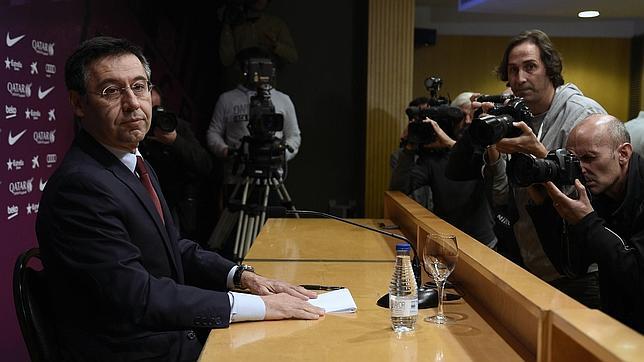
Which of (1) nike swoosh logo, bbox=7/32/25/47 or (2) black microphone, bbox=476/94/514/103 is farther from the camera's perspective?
(1) nike swoosh logo, bbox=7/32/25/47

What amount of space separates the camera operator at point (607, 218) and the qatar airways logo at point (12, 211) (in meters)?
1.91

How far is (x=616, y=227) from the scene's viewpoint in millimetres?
1874

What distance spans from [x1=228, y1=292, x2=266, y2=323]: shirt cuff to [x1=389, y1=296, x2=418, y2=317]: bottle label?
1.01 ft

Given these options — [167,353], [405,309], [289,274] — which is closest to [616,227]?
[405,309]

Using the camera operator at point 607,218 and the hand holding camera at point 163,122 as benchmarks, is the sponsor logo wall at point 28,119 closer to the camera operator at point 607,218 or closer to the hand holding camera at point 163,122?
the hand holding camera at point 163,122

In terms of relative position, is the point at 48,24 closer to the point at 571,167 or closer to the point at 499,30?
the point at 571,167

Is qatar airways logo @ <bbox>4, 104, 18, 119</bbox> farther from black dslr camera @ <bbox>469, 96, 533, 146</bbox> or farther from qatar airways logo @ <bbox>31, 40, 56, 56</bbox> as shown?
black dslr camera @ <bbox>469, 96, 533, 146</bbox>

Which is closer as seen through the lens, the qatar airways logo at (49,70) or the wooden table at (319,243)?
the wooden table at (319,243)

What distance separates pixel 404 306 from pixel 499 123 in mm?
810

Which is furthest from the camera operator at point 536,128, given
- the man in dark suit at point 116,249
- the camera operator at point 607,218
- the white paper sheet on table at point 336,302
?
the man in dark suit at point 116,249

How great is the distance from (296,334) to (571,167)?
2.97 ft

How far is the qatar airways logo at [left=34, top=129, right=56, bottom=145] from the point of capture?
272 cm

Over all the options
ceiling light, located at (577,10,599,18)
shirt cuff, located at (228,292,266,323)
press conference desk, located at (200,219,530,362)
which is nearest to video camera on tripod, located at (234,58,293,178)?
press conference desk, located at (200,219,530,362)

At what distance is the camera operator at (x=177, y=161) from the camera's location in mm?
3436
